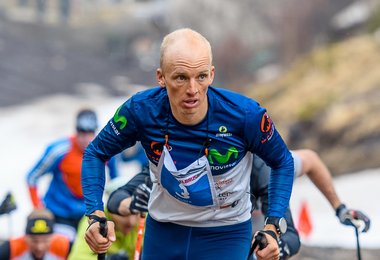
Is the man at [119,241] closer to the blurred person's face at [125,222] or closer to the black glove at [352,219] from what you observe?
the blurred person's face at [125,222]

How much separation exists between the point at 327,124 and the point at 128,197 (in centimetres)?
1574

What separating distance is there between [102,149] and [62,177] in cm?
410

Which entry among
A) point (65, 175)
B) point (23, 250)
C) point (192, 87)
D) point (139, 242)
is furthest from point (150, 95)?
point (65, 175)

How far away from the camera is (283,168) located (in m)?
4.17

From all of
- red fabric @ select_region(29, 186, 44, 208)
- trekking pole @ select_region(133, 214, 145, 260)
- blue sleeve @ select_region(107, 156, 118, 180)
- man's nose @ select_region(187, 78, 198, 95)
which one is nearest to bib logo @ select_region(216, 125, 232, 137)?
man's nose @ select_region(187, 78, 198, 95)

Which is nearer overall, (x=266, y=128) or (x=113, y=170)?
(x=266, y=128)

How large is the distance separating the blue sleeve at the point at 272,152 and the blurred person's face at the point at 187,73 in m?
0.26

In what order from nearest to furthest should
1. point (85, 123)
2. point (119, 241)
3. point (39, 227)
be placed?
point (119, 241) < point (39, 227) < point (85, 123)

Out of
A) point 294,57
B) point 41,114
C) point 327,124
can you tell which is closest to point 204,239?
point 327,124

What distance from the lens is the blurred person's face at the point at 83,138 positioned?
800cm

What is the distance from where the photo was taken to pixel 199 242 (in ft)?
13.9

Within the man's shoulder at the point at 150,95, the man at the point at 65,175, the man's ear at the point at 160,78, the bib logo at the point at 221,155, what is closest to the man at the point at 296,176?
the bib logo at the point at 221,155

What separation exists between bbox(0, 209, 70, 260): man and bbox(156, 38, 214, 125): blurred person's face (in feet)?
9.23

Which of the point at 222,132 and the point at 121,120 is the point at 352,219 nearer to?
the point at 222,132
